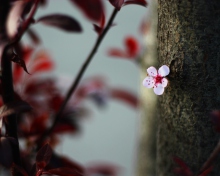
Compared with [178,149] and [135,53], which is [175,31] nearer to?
[178,149]

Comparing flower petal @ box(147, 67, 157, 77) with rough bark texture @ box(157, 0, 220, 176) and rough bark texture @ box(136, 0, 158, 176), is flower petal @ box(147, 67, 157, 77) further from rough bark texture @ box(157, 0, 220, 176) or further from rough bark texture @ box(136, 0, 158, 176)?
rough bark texture @ box(136, 0, 158, 176)

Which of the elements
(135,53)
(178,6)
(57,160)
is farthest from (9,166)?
(135,53)

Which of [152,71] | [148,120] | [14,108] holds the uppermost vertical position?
[152,71]

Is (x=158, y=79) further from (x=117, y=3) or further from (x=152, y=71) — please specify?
(x=117, y=3)

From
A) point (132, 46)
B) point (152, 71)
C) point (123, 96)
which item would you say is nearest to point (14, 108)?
point (152, 71)

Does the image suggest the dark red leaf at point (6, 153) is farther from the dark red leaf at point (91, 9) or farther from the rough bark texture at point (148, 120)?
the rough bark texture at point (148, 120)

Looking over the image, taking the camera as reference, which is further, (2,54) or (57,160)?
(57,160)
